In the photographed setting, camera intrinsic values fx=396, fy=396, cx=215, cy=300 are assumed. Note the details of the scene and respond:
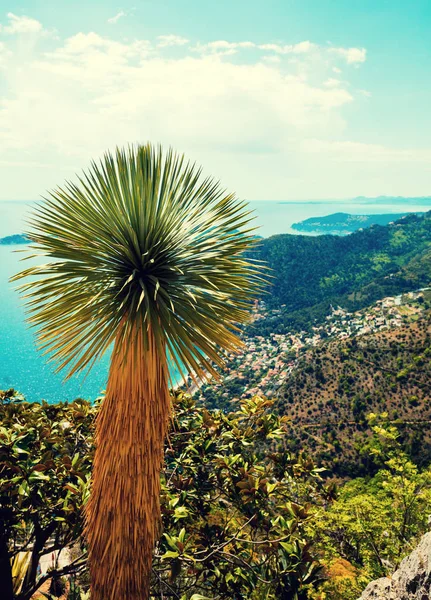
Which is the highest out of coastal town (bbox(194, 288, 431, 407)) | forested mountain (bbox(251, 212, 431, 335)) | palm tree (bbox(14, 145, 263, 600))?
palm tree (bbox(14, 145, 263, 600))

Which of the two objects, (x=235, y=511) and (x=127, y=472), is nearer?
(x=127, y=472)

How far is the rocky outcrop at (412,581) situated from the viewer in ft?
9.88

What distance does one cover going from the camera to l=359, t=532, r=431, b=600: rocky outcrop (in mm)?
3011

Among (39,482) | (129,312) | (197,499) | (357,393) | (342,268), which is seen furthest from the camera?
(342,268)

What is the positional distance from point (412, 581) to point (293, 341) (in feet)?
329

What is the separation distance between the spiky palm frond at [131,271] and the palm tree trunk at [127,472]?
208 millimetres

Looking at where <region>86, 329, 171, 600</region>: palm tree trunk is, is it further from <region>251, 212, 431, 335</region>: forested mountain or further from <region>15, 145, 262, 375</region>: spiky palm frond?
<region>251, 212, 431, 335</region>: forested mountain

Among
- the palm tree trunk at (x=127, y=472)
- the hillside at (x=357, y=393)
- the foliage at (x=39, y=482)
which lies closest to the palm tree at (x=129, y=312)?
the palm tree trunk at (x=127, y=472)

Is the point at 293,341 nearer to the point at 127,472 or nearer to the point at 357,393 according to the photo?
the point at 357,393

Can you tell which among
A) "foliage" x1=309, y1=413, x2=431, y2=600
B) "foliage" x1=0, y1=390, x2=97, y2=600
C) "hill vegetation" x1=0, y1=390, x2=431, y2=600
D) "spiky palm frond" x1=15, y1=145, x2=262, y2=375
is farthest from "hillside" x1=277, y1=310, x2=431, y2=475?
"spiky palm frond" x1=15, y1=145, x2=262, y2=375

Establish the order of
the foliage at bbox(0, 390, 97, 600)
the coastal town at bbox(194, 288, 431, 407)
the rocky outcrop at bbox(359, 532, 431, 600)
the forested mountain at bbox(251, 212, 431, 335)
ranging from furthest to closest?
the forested mountain at bbox(251, 212, 431, 335) < the coastal town at bbox(194, 288, 431, 407) < the foliage at bbox(0, 390, 97, 600) < the rocky outcrop at bbox(359, 532, 431, 600)

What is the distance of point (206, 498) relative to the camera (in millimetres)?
4645

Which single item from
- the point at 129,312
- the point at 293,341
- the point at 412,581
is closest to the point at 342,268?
the point at 293,341

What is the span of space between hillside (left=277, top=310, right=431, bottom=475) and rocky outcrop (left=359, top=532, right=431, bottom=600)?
1290 inches
